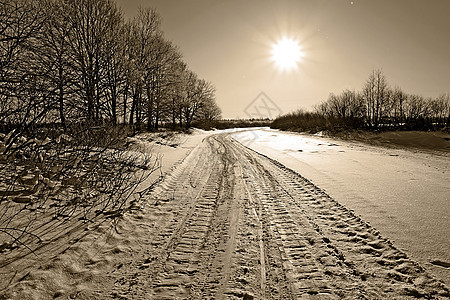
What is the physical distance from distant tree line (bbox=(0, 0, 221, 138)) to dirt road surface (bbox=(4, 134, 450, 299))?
2803 millimetres

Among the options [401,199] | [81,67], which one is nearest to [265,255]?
[401,199]

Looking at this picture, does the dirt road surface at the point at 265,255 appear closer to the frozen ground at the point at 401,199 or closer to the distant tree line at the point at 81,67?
the frozen ground at the point at 401,199

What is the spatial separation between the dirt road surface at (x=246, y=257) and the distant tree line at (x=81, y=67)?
9.20ft

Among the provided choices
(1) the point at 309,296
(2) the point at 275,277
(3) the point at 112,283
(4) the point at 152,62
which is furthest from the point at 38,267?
(4) the point at 152,62

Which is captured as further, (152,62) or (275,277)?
(152,62)

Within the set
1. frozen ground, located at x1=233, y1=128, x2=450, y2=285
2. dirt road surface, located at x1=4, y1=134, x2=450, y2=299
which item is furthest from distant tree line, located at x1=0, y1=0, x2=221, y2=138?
frozen ground, located at x1=233, y1=128, x2=450, y2=285

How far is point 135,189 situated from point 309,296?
4065mm

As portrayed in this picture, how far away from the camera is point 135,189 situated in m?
4.92

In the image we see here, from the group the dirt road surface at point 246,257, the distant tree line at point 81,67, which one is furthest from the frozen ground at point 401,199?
the distant tree line at point 81,67

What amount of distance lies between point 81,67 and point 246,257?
9619mm

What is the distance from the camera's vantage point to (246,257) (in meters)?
2.59

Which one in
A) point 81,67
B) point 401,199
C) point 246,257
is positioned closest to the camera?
point 246,257

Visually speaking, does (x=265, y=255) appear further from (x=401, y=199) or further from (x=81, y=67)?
(x=81, y=67)

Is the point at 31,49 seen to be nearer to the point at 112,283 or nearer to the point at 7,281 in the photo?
the point at 7,281
